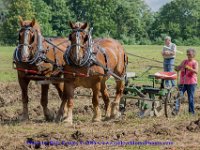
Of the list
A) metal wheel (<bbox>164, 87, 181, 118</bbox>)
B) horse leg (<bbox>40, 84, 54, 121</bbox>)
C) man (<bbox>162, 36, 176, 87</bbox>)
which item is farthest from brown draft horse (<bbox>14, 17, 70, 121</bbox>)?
man (<bbox>162, 36, 176, 87</bbox>)

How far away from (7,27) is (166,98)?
65.9 metres

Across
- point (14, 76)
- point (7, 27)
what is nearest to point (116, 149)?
point (14, 76)

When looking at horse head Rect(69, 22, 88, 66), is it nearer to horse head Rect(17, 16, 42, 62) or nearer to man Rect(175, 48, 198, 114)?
horse head Rect(17, 16, 42, 62)

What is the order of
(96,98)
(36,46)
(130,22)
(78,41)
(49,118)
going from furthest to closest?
(130,22) < (49,118) < (96,98) < (36,46) < (78,41)

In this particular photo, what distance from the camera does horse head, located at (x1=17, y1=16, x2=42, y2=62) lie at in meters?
11.3

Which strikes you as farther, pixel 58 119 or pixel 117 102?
pixel 117 102

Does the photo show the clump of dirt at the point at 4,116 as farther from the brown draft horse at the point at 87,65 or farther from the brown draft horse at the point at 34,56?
the brown draft horse at the point at 87,65

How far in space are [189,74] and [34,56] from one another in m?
4.03

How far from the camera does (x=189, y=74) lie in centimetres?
1335

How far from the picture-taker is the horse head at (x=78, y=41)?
11148 mm

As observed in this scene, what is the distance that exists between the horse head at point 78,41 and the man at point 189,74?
2.96 m

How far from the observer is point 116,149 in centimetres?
854

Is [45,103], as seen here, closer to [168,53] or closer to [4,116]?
[4,116]

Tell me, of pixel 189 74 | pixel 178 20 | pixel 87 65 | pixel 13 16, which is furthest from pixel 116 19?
pixel 87 65
